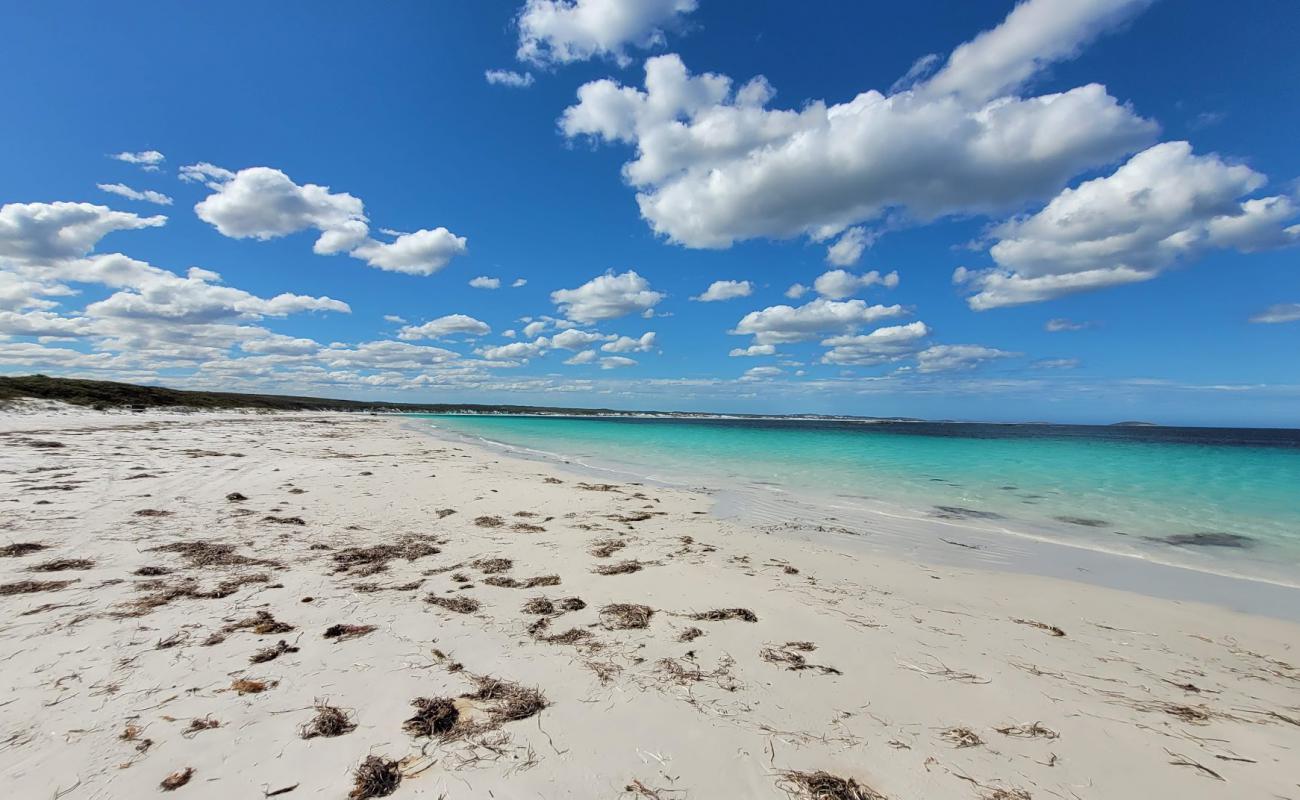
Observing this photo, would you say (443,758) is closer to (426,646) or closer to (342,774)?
(342,774)

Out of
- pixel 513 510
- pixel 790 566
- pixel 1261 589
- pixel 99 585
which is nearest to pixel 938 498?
pixel 1261 589

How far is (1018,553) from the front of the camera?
29.6 feet

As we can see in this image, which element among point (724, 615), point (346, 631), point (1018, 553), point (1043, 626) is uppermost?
point (346, 631)

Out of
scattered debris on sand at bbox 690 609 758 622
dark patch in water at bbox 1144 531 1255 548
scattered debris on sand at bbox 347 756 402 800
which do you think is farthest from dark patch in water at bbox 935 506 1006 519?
scattered debris on sand at bbox 347 756 402 800

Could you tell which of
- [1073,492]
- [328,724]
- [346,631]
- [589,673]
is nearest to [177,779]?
[328,724]

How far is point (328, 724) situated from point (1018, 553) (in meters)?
10.7

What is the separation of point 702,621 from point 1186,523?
14.4 meters

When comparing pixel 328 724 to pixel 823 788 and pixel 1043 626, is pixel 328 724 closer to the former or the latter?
pixel 823 788

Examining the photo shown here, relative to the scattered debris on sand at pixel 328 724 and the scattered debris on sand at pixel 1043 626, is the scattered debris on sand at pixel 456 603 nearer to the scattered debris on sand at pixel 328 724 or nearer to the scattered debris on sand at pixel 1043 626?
the scattered debris on sand at pixel 328 724

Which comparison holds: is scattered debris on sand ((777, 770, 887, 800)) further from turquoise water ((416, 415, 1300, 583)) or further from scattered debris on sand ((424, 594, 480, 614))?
turquoise water ((416, 415, 1300, 583))

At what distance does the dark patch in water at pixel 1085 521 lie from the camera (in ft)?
37.7

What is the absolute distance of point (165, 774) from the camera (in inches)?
104

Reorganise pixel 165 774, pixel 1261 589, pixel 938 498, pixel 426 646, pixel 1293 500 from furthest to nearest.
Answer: pixel 1293 500 → pixel 938 498 → pixel 1261 589 → pixel 426 646 → pixel 165 774

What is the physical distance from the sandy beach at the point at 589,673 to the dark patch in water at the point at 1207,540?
5.21 m
